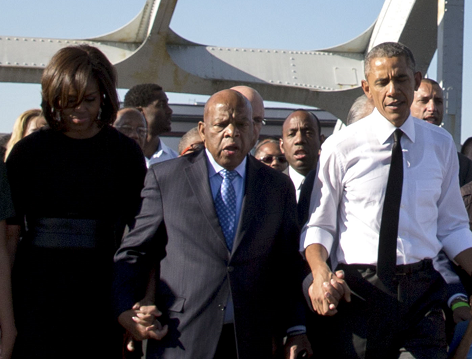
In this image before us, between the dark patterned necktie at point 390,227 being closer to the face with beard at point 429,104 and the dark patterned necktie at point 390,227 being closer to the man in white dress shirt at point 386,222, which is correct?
the man in white dress shirt at point 386,222

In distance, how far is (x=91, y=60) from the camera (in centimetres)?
322

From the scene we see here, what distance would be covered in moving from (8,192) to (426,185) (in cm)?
192


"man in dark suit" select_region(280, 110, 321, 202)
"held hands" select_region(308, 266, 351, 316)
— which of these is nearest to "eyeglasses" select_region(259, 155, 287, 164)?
"man in dark suit" select_region(280, 110, 321, 202)

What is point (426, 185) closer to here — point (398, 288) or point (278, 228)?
point (398, 288)

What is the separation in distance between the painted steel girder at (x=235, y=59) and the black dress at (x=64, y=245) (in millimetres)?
6058

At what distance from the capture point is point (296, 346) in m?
3.09

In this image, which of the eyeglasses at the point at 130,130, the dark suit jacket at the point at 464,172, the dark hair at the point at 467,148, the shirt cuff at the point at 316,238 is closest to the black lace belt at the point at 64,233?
the shirt cuff at the point at 316,238

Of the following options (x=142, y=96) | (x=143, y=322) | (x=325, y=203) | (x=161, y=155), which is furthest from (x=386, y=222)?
(x=142, y=96)

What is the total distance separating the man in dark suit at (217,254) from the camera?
2992mm

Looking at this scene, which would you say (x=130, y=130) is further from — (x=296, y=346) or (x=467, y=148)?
(x=467, y=148)

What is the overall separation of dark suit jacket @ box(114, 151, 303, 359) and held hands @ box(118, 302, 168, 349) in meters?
0.04

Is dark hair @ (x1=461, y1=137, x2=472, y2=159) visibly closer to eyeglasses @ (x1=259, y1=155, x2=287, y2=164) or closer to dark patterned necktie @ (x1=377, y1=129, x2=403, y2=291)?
eyeglasses @ (x1=259, y1=155, x2=287, y2=164)

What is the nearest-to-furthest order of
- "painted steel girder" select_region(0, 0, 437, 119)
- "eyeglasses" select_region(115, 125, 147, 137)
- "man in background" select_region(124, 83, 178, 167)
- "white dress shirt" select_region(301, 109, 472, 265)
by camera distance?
1. "white dress shirt" select_region(301, 109, 472, 265)
2. "eyeglasses" select_region(115, 125, 147, 137)
3. "man in background" select_region(124, 83, 178, 167)
4. "painted steel girder" select_region(0, 0, 437, 119)

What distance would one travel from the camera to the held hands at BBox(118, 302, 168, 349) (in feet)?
9.71
